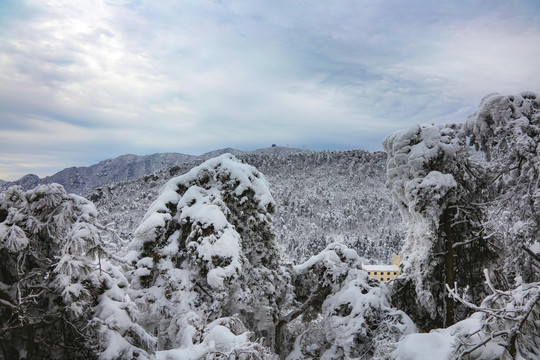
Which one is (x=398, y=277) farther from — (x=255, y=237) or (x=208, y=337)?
(x=208, y=337)

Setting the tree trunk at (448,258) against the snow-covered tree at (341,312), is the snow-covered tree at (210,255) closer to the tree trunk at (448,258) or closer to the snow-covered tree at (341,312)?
the snow-covered tree at (341,312)

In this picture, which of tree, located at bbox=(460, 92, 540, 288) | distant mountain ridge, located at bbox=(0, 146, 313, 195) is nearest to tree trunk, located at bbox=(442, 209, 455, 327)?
tree, located at bbox=(460, 92, 540, 288)

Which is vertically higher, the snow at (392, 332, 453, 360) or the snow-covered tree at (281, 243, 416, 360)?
the snow at (392, 332, 453, 360)

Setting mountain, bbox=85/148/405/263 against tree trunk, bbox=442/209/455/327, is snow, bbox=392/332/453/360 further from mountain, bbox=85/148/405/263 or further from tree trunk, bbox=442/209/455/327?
mountain, bbox=85/148/405/263

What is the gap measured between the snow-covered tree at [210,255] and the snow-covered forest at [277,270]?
4 cm

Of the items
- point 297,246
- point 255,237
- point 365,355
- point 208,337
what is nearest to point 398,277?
point 365,355

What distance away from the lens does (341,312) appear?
9977mm

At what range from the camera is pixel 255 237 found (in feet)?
37.1

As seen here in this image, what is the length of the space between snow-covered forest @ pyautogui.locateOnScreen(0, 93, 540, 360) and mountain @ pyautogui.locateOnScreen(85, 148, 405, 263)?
121 ft

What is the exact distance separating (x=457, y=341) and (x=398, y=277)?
7.15 metres

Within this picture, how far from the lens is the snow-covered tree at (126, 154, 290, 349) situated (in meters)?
9.46

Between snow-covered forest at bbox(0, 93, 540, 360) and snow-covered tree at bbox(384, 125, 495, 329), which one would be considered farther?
snow-covered tree at bbox(384, 125, 495, 329)

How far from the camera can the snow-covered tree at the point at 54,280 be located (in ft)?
12.4

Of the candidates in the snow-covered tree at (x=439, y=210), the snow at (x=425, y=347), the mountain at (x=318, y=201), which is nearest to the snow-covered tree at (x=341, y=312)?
the snow-covered tree at (x=439, y=210)
